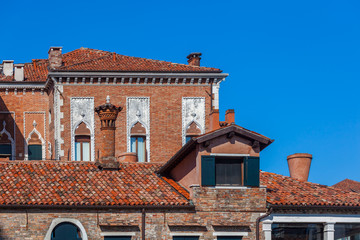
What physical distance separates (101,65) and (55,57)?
2.92 metres

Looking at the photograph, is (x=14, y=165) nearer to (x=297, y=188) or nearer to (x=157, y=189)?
(x=157, y=189)

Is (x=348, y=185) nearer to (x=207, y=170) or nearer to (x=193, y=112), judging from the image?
(x=193, y=112)

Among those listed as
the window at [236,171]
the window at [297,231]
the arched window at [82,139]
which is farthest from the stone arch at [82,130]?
the window at [297,231]

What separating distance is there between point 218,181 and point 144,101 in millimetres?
16336

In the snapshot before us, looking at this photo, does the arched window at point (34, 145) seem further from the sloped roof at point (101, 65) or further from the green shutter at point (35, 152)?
the sloped roof at point (101, 65)

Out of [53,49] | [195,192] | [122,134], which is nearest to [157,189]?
[195,192]

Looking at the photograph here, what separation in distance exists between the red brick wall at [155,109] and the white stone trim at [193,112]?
17cm

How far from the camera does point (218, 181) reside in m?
32.0

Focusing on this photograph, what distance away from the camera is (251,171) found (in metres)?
32.0

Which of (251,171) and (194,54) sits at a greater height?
(194,54)

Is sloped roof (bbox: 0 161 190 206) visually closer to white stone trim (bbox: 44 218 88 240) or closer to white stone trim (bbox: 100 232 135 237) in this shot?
white stone trim (bbox: 44 218 88 240)

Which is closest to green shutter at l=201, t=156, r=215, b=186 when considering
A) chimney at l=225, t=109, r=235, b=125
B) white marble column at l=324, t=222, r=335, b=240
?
chimney at l=225, t=109, r=235, b=125

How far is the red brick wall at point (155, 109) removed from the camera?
4716 cm

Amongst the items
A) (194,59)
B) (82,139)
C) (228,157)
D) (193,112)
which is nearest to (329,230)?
(228,157)
